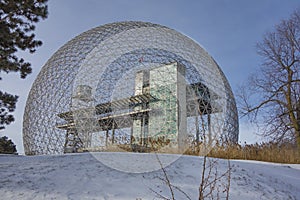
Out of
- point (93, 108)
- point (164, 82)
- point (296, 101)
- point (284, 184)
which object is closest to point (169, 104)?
point (164, 82)

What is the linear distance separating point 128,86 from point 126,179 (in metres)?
15.5

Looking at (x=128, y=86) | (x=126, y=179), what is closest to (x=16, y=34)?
(x=126, y=179)

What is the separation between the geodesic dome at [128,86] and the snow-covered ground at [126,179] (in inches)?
460

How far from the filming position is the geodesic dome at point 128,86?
1769cm

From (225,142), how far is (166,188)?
540 centimetres

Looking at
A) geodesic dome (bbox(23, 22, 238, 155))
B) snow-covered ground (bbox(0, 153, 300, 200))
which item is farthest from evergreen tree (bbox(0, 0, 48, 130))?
geodesic dome (bbox(23, 22, 238, 155))

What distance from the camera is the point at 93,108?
2006 centimetres

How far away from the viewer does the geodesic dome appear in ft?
58.0

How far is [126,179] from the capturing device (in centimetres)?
355

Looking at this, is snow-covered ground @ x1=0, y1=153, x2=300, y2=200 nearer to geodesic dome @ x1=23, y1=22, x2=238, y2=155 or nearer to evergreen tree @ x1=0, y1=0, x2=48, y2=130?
evergreen tree @ x1=0, y1=0, x2=48, y2=130

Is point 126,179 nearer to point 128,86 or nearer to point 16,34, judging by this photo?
point 16,34

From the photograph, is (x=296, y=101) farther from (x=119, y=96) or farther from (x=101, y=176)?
(x=119, y=96)

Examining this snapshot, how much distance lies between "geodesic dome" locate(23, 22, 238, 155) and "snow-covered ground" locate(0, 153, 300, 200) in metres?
11.7

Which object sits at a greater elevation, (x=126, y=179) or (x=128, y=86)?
(x=128, y=86)
